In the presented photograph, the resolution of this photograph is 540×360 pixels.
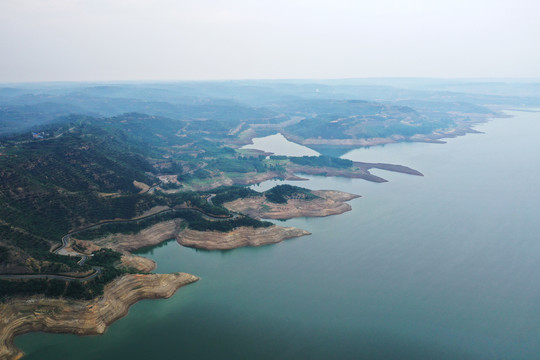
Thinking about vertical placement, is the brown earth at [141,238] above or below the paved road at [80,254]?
below

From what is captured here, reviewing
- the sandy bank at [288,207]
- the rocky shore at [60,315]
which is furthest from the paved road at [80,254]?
the sandy bank at [288,207]

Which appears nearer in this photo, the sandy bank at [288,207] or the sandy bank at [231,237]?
the sandy bank at [231,237]

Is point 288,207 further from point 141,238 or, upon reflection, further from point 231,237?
point 141,238

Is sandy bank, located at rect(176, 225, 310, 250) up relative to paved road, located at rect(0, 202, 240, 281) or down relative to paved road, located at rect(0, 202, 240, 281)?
down

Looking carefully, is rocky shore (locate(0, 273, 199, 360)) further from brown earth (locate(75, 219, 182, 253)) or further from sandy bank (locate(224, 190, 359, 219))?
sandy bank (locate(224, 190, 359, 219))

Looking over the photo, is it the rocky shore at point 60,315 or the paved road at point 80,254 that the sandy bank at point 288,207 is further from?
the rocky shore at point 60,315

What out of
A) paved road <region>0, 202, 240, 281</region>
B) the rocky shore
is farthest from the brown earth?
the rocky shore
